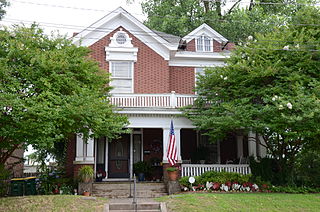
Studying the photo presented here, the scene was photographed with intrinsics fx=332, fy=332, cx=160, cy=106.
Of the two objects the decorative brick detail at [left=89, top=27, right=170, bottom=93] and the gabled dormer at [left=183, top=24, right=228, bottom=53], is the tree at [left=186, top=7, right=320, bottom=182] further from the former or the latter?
the gabled dormer at [left=183, top=24, right=228, bottom=53]

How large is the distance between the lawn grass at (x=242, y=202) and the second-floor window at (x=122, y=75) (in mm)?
6822

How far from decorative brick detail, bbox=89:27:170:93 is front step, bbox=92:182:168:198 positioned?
4.84 metres

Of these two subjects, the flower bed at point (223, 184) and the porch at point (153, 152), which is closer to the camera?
the flower bed at point (223, 184)

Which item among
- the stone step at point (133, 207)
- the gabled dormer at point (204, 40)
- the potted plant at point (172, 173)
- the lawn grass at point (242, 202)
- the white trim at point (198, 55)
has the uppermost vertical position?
the gabled dormer at point (204, 40)

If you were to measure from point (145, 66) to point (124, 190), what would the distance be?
650 cm

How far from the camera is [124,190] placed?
1391cm

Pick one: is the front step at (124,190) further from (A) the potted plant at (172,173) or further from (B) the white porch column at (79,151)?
(B) the white porch column at (79,151)

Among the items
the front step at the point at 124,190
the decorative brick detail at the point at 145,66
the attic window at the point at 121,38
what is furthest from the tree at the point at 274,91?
the attic window at the point at 121,38

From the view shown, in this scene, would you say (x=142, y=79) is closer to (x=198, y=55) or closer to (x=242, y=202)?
(x=198, y=55)

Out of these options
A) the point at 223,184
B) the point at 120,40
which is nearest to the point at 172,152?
the point at 223,184

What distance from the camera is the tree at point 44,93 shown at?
9.78 meters

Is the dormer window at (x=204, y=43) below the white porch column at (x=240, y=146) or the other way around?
the other way around

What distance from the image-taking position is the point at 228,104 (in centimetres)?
1324

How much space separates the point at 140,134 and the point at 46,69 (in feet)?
24.7
